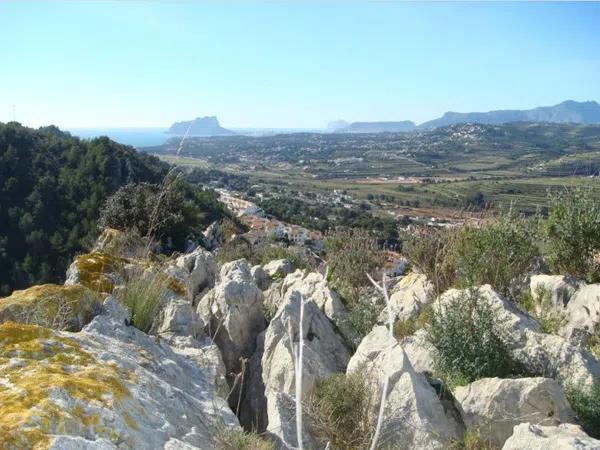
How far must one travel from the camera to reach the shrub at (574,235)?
838 centimetres

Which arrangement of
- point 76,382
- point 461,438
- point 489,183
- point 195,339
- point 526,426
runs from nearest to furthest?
point 76,382 < point 526,426 < point 461,438 < point 195,339 < point 489,183

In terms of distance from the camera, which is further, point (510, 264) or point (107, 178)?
point (107, 178)

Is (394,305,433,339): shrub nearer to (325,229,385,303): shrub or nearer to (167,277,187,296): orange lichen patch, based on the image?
(325,229,385,303): shrub

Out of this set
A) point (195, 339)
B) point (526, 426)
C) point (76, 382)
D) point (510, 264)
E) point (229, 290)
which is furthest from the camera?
point (510, 264)

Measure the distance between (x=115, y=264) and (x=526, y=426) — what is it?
5878mm

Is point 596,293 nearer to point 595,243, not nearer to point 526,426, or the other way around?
point 595,243

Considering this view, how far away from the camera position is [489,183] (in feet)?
356

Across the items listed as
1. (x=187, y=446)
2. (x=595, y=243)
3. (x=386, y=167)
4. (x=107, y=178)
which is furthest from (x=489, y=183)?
(x=187, y=446)

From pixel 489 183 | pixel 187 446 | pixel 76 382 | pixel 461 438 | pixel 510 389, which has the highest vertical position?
pixel 76 382

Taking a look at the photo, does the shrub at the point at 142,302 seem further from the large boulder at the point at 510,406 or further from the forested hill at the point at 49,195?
the forested hill at the point at 49,195

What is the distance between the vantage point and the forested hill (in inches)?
1457

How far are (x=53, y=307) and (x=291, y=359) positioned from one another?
244cm

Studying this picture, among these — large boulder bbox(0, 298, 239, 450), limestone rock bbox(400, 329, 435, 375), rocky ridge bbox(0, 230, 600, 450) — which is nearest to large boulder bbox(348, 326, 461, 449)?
rocky ridge bbox(0, 230, 600, 450)

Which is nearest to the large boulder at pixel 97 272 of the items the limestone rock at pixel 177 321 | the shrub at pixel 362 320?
the limestone rock at pixel 177 321
